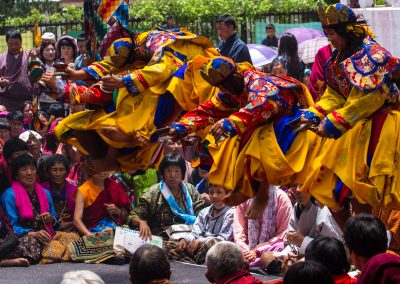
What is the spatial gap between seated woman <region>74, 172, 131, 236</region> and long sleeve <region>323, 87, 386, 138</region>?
3708mm

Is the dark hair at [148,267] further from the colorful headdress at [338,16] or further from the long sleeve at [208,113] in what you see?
the colorful headdress at [338,16]

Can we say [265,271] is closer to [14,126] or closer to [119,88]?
[119,88]

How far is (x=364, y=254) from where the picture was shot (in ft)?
20.4

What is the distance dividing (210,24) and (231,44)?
5.32m

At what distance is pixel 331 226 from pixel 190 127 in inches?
71.0

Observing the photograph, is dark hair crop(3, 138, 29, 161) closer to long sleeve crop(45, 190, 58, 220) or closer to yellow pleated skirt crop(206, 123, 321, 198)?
long sleeve crop(45, 190, 58, 220)

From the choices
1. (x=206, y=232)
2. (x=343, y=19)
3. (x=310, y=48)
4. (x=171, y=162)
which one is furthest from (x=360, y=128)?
(x=310, y=48)

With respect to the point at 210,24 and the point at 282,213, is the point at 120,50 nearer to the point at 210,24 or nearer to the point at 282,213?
the point at 282,213

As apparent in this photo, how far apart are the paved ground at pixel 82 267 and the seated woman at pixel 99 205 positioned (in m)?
0.59

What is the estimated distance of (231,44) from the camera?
12.0 m

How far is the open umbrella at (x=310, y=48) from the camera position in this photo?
13.8 m

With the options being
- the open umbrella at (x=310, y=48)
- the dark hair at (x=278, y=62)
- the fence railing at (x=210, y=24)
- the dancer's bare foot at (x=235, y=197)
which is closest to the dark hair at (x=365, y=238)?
the dancer's bare foot at (x=235, y=197)

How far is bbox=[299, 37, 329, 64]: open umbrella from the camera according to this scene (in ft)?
45.4

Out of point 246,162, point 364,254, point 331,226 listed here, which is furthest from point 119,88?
point 364,254
